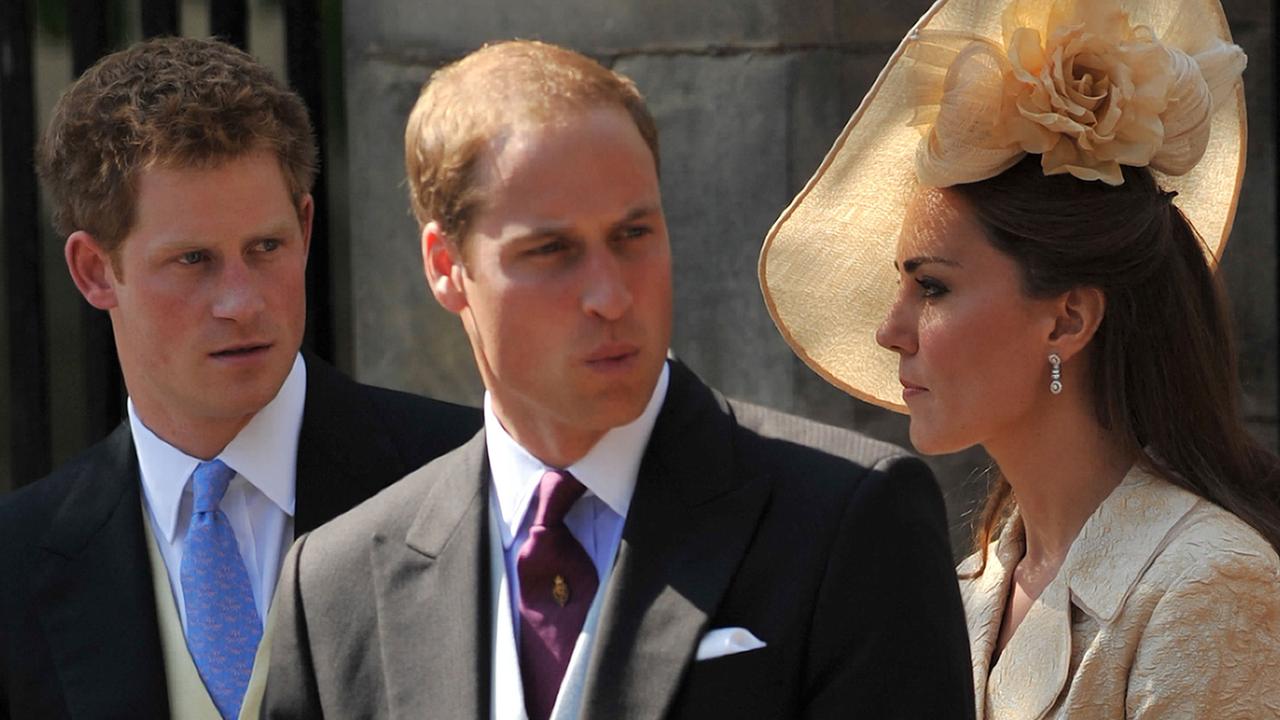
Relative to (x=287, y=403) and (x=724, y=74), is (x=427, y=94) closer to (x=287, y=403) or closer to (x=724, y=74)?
(x=287, y=403)

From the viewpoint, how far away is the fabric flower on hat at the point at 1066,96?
2854 millimetres

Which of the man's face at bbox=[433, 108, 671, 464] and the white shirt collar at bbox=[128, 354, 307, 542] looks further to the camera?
the white shirt collar at bbox=[128, 354, 307, 542]

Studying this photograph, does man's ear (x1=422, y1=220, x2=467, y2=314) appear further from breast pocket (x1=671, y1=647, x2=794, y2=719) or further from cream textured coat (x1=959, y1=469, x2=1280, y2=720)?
cream textured coat (x1=959, y1=469, x2=1280, y2=720)

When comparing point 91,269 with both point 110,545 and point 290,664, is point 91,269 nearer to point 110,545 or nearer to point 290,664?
point 110,545

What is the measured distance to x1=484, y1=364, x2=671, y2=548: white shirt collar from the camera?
2434 mm

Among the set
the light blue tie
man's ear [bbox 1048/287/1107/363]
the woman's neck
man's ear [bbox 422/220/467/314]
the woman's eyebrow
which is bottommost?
the light blue tie

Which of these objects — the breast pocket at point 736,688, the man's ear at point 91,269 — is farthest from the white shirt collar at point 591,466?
the man's ear at point 91,269

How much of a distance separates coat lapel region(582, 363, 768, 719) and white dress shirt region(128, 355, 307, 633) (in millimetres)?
849

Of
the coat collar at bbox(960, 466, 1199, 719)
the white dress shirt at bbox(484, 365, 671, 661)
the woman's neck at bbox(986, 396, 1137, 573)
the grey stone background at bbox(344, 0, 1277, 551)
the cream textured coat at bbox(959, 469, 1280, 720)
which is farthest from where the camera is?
the grey stone background at bbox(344, 0, 1277, 551)

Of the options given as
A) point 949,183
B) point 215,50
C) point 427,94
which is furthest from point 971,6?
point 215,50

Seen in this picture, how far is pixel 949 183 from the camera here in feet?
9.64

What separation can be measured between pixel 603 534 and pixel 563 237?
1.23 feet

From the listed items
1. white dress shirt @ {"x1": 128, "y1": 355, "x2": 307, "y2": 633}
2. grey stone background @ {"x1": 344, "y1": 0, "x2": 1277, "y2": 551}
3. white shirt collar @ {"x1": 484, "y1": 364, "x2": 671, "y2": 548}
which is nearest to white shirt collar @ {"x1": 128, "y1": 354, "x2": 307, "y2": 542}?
white dress shirt @ {"x1": 128, "y1": 355, "x2": 307, "y2": 633}

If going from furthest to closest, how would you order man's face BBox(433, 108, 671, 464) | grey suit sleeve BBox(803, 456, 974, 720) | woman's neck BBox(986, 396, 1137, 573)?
woman's neck BBox(986, 396, 1137, 573) → man's face BBox(433, 108, 671, 464) → grey suit sleeve BBox(803, 456, 974, 720)
